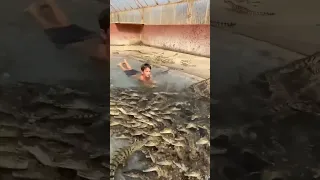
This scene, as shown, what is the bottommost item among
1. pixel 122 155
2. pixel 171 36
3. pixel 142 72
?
pixel 122 155

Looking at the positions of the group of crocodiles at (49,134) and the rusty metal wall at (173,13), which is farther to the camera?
the rusty metal wall at (173,13)

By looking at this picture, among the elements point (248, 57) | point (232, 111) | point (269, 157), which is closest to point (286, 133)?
point (269, 157)

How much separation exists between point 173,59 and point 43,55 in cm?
50

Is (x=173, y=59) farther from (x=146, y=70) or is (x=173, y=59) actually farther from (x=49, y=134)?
(x=49, y=134)

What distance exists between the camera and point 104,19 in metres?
1.44

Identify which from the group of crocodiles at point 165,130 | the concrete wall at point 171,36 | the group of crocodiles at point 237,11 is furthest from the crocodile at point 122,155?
the group of crocodiles at point 237,11

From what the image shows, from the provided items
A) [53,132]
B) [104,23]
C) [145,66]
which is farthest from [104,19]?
[53,132]

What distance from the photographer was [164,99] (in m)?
1.49

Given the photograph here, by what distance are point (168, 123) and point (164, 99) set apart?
0.09 m

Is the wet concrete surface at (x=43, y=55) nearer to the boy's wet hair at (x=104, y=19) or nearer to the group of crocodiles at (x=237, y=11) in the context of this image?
the boy's wet hair at (x=104, y=19)

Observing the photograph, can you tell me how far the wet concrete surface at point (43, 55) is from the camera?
4.54ft

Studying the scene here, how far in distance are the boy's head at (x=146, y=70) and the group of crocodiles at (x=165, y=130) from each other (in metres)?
0.07

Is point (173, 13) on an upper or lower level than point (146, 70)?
upper

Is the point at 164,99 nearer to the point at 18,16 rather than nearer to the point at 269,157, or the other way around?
the point at 269,157
